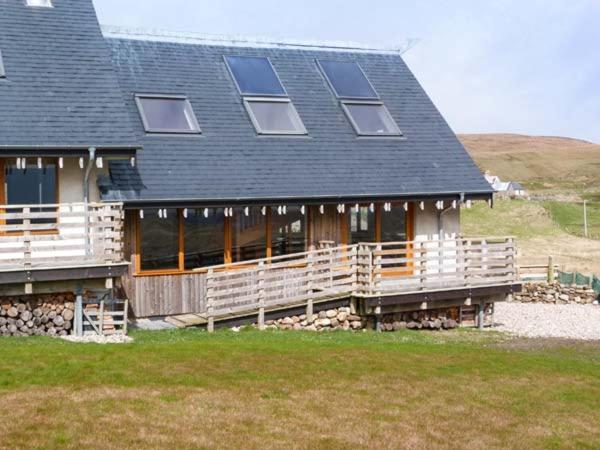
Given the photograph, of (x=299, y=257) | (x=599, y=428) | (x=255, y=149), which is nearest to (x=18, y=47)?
(x=255, y=149)

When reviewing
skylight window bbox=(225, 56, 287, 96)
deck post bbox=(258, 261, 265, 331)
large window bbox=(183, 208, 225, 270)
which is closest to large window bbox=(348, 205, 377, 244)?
large window bbox=(183, 208, 225, 270)

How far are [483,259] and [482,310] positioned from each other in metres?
1.59

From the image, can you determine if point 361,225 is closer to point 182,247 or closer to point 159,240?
point 182,247

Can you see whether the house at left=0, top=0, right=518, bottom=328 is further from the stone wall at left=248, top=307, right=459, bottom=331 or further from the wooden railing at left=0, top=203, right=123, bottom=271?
the stone wall at left=248, top=307, right=459, bottom=331

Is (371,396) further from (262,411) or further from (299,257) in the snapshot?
(299,257)

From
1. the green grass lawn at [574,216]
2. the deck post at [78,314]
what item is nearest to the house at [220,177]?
the deck post at [78,314]

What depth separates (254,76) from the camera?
26797 millimetres

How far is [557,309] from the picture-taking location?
106 feet

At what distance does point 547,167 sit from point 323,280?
11401 cm

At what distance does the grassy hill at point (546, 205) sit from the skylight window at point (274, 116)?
18443 mm

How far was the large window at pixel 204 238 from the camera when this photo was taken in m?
23.0

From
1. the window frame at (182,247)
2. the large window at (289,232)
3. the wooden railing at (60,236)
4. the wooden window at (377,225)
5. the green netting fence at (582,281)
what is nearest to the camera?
the wooden railing at (60,236)

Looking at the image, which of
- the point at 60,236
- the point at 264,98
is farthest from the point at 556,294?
the point at 60,236

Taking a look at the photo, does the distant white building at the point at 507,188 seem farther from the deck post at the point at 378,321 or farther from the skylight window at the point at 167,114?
the skylight window at the point at 167,114
